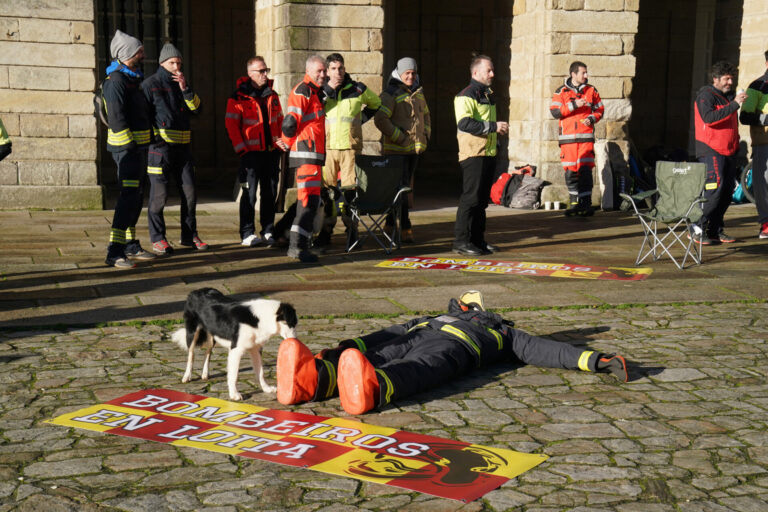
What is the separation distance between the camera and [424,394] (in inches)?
208

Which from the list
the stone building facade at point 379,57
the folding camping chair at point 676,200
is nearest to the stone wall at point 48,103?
the stone building facade at point 379,57

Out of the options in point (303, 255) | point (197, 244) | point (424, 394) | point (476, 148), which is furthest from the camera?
point (197, 244)

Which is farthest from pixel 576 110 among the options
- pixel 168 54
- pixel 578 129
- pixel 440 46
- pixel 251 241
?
pixel 440 46

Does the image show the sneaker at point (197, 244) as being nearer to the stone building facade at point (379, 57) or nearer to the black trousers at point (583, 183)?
the stone building facade at point (379, 57)

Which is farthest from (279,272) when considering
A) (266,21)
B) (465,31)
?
(465,31)

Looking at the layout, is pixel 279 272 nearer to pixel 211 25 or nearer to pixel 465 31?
pixel 211 25

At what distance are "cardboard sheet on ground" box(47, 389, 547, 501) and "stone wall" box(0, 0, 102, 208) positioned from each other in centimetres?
899

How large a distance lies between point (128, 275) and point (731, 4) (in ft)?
46.9

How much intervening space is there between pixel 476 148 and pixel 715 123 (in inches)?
108

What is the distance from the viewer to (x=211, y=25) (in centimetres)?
1788

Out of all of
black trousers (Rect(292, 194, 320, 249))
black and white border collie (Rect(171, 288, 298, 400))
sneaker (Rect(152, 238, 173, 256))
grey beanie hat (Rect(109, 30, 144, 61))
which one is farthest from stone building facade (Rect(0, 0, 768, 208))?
black and white border collie (Rect(171, 288, 298, 400))

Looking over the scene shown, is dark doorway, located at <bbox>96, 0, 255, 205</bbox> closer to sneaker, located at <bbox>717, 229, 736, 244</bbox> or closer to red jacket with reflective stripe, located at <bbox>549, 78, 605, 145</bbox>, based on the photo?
red jacket with reflective stripe, located at <bbox>549, 78, 605, 145</bbox>

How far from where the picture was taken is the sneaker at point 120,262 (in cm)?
901

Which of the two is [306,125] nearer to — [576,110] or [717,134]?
[717,134]
